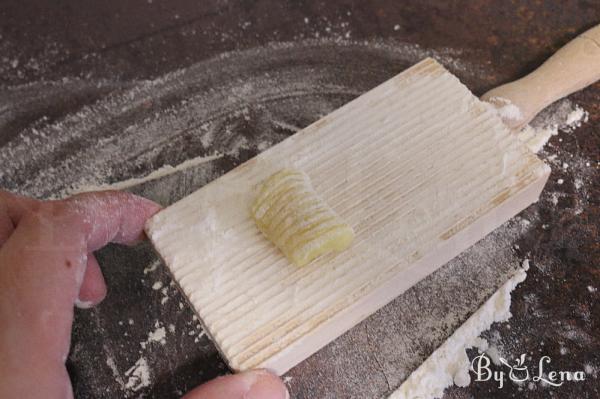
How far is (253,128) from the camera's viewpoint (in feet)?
5.40

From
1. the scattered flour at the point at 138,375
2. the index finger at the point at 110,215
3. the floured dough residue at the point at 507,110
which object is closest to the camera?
the index finger at the point at 110,215

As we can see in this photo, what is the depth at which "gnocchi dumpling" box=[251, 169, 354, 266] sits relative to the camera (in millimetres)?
1154

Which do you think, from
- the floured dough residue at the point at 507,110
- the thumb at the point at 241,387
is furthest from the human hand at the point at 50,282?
the floured dough residue at the point at 507,110

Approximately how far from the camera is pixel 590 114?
161 cm

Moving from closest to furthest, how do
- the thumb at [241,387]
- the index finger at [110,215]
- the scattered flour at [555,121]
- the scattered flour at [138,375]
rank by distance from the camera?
the thumb at [241,387] < the index finger at [110,215] < the scattered flour at [138,375] < the scattered flour at [555,121]

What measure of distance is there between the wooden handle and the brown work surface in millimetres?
117

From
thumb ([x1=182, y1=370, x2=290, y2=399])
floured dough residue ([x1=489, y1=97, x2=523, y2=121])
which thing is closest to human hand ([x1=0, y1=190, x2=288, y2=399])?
thumb ([x1=182, y1=370, x2=290, y2=399])

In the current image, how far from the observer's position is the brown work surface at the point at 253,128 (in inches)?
52.5

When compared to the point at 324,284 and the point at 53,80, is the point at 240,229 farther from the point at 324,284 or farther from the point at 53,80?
the point at 53,80

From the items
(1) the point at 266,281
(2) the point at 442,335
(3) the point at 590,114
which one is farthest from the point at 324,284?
(3) the point at 590,114

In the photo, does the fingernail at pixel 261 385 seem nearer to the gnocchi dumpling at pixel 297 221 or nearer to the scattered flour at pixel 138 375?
the gnocchi dumpling at pixel 297 221

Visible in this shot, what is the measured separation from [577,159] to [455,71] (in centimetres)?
40
